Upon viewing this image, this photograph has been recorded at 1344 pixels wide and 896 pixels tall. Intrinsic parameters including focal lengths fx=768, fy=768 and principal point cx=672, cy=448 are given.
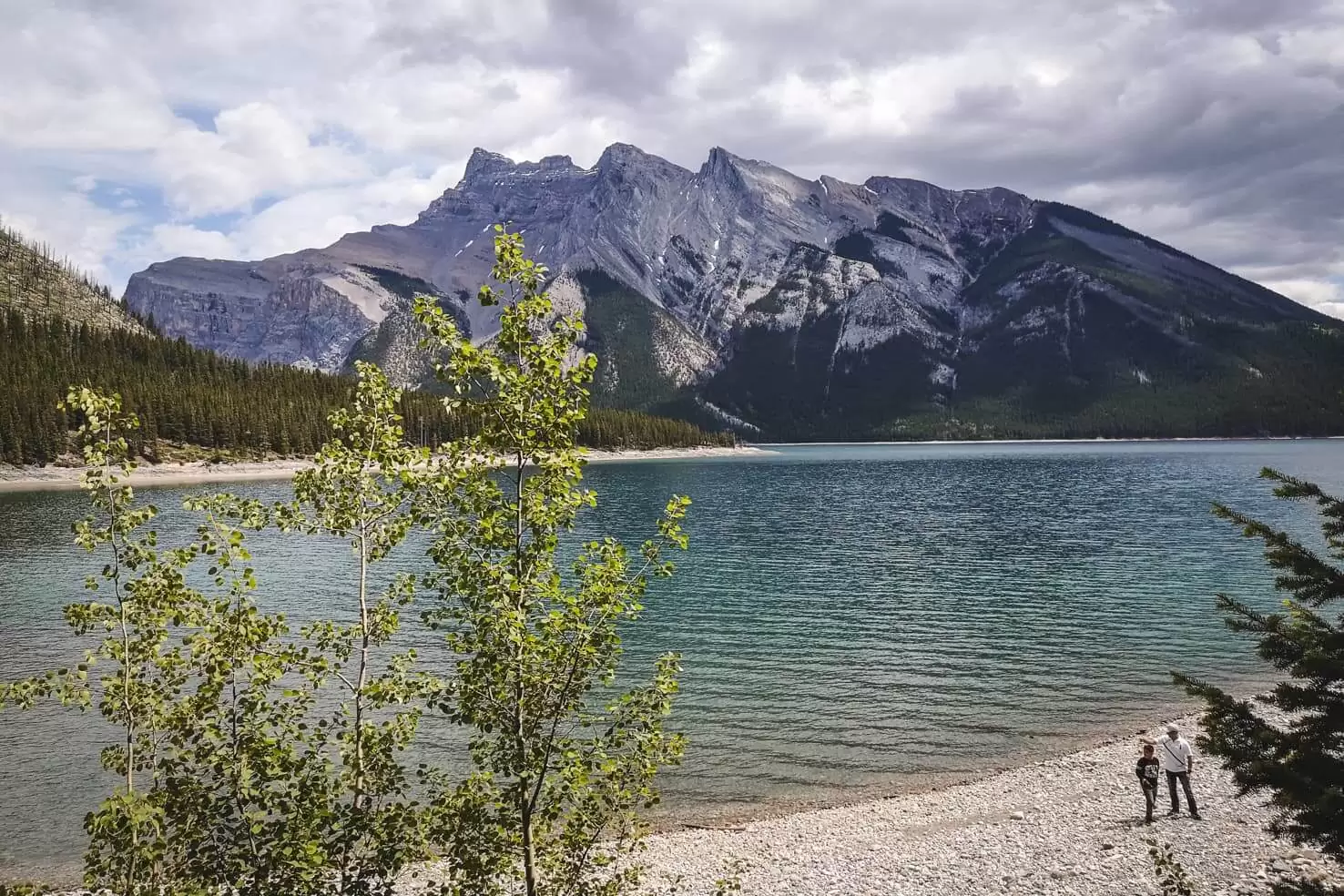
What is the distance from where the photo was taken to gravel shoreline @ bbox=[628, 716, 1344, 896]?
21.0 metres

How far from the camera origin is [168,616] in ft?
37.6

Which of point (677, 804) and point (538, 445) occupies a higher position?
point (538, 445)

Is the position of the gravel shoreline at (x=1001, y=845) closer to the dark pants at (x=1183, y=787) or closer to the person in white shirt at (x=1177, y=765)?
the dark pants at (x=1183, y=787)

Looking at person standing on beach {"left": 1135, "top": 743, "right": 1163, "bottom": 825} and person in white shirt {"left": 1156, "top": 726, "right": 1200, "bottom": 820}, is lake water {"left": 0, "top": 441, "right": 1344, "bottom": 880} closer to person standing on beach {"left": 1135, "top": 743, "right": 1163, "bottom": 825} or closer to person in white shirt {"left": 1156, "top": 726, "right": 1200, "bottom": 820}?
person standing on beach {"left": 1135, "top": 743, "right": 1163, "bottom": 825}

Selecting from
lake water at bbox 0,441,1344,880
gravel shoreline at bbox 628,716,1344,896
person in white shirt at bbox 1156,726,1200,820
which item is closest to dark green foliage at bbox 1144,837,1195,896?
gravel shoreline at bbox 628,716,1344,896

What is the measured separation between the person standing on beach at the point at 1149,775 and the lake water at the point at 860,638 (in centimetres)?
734

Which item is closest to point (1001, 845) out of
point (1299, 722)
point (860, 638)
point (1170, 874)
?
point (1170, 874)

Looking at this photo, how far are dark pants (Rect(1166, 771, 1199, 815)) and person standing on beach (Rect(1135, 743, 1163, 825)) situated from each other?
563 mm

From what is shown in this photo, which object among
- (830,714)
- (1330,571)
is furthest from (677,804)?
(1330,571)

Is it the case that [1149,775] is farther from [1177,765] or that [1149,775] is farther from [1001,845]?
[1001,845]

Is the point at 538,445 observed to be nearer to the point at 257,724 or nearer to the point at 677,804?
the point at 257,724

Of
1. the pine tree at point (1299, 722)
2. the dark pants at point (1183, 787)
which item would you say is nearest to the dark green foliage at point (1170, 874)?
the dark pants at point (1183, 787)

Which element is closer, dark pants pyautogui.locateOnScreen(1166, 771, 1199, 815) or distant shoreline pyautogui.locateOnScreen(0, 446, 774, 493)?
dark pants pyautogui.locateOnScreen(1166, 771, 1199, 815)

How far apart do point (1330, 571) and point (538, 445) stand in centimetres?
1024
